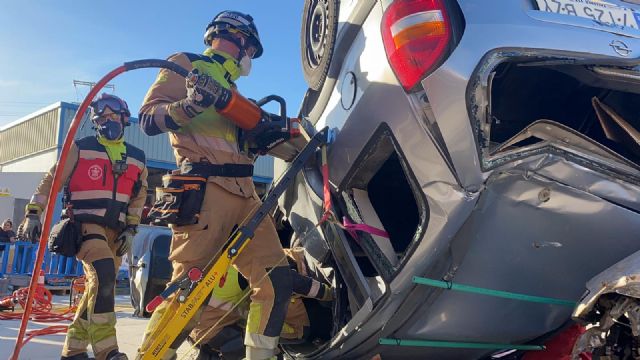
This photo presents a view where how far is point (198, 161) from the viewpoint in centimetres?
253

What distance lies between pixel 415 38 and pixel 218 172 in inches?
45.1

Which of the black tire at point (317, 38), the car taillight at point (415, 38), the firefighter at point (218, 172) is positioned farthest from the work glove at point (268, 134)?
the car taillight at point (415, 38)

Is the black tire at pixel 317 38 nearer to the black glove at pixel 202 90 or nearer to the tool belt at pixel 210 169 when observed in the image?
the black glove at pixel 202 90

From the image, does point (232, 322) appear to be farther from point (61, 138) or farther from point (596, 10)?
point (61, 138)

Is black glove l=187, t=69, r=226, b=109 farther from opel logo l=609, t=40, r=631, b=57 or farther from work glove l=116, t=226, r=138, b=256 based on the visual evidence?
work glove l=116, t=226, r=138, b=256

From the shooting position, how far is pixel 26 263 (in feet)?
38.4

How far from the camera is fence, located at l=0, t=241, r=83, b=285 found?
453 inches

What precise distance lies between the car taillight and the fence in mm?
Result: 11274

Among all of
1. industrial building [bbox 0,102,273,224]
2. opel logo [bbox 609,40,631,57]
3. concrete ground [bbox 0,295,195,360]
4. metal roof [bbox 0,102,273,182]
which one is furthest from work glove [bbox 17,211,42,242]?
metal roof [bbox 0,102,273,182]

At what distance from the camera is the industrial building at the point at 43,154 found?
2091cm

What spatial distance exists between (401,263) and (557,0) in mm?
1008

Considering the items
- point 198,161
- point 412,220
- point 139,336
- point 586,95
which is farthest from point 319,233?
point 139,336

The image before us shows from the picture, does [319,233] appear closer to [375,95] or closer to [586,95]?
[375,95]

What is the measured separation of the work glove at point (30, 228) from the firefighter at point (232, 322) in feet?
4.79
